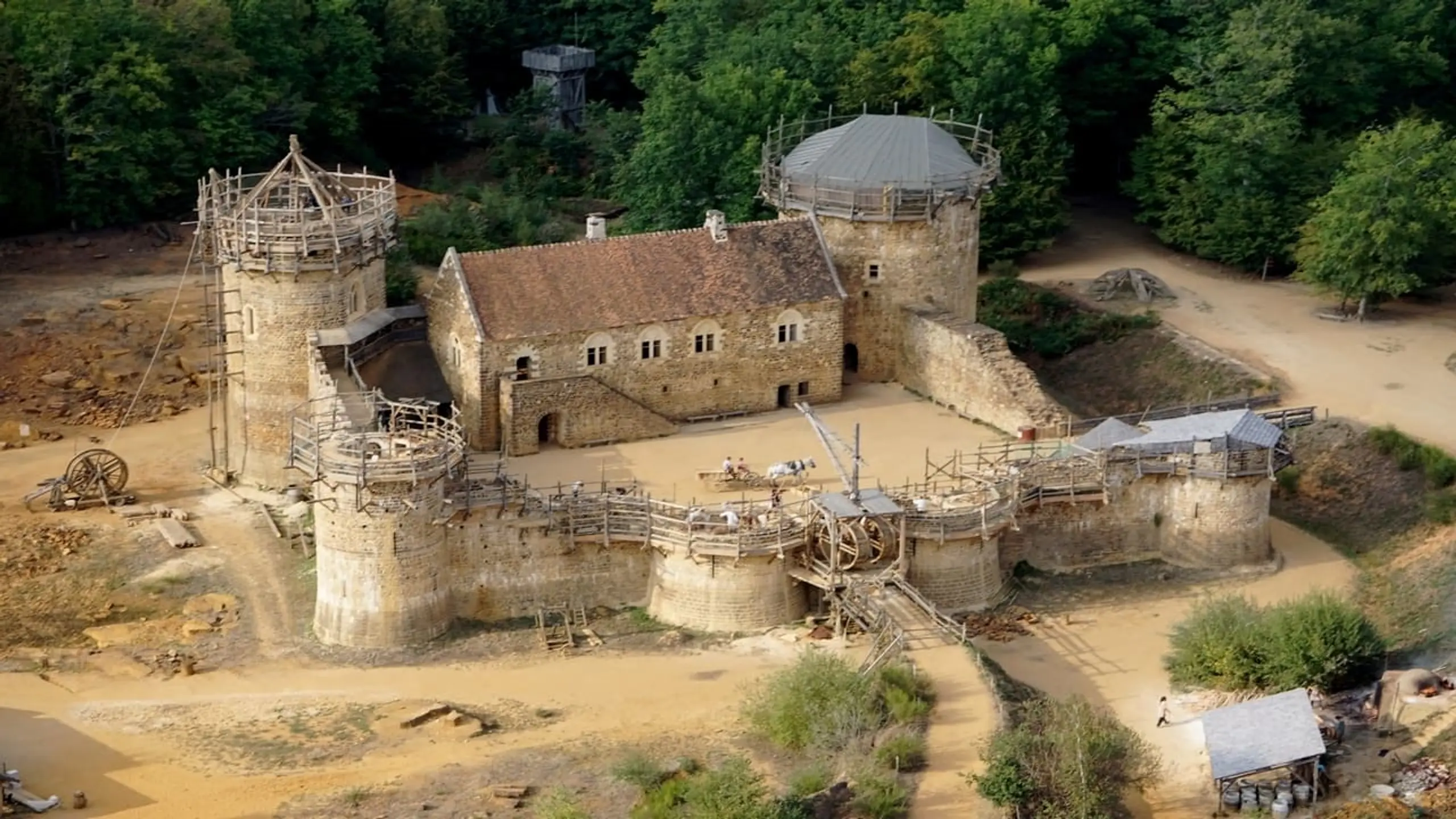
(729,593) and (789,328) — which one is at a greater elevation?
(789,328)

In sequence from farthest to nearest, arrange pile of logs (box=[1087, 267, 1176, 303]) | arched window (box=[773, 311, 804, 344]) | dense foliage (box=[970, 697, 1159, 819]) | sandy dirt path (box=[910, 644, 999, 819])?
pile of logs (box=[1087, 267, 1176, 303]) < arched window (box=[773, 311, 804, 344]) < sandy dirt path (box=[910, 644, 999, 819]) < dense foliage (box=[970, 697, 1159, 819])

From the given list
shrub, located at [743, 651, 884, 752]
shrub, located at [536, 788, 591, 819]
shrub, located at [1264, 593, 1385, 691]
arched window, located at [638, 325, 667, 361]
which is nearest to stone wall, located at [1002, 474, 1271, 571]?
shrub, located at [1264, 593, 1385, 691]

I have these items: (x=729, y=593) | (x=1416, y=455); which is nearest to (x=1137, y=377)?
(x=1416, y=455)

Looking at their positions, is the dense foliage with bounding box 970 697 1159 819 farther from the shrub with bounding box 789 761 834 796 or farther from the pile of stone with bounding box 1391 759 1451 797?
the pile of stone with bounding box 1391 759 1451 797

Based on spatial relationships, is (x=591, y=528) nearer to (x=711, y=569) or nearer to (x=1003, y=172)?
(x=711, y=569)

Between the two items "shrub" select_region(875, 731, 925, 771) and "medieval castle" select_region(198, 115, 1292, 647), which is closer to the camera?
"shrub" select_region(875, 731, 925, 771)

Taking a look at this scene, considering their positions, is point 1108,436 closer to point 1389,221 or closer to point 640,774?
point 1389,221
